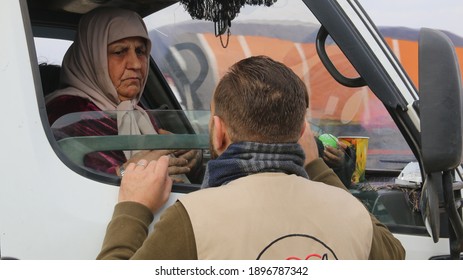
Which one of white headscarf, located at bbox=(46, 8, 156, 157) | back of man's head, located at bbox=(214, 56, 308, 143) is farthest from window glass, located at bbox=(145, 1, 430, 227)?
back of man's head, located at bbox=(214, 56, 308, 143)

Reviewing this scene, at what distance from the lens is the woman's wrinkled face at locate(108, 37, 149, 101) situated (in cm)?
239

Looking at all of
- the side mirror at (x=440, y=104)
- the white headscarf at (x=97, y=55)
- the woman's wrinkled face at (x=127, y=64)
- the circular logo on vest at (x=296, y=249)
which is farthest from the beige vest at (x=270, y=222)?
the woman's wrinkled face at (x=127, y=64)

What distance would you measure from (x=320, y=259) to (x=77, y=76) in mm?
1182

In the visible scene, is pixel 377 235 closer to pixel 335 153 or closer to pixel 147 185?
pixel 335 153

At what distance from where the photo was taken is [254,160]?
1.50 m

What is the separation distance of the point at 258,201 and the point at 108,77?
3.50 feet

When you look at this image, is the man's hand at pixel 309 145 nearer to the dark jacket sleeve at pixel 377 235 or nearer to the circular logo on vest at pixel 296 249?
the dark jacket sleeve at pixel 377 235

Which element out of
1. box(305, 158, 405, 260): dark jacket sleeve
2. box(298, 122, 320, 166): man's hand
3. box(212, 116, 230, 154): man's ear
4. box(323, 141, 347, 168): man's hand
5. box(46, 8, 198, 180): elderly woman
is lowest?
box(305, 158, 405, 260): dark jacket sleeve

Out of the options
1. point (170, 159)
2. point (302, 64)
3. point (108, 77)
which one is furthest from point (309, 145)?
point (108, 77)

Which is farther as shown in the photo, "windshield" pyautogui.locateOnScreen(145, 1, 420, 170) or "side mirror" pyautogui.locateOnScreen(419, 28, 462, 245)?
"windshield" pyautogui.locateOnScreen(145, 1, 420, 170)

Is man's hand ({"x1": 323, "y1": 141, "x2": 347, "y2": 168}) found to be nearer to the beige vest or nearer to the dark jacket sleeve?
the dark jacket sleeve

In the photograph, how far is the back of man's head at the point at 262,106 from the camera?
58.6 inches

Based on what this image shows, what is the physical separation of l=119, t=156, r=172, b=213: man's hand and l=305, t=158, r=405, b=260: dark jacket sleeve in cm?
39
